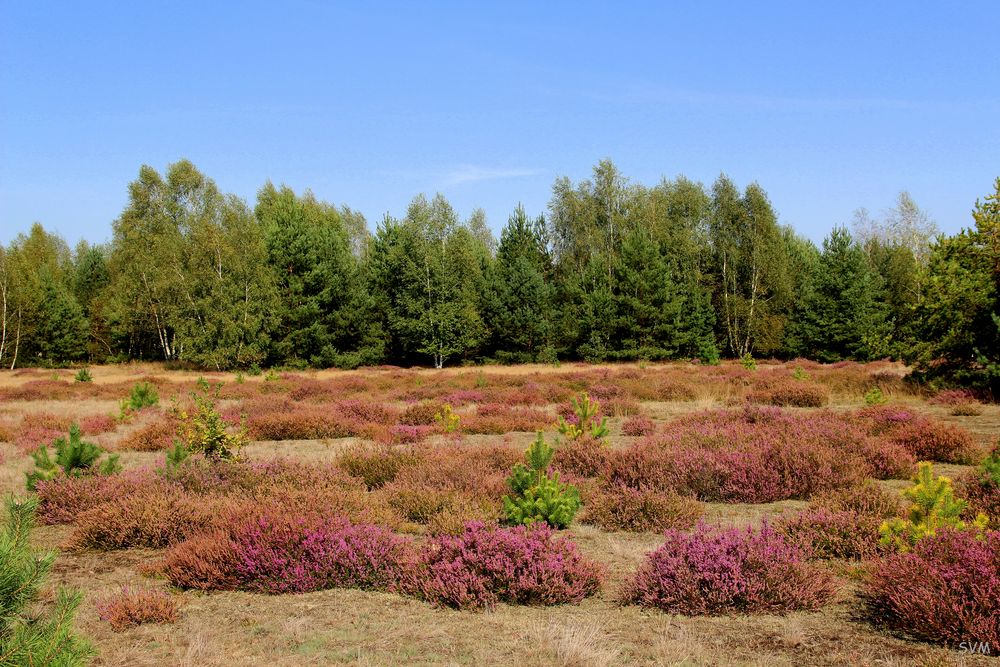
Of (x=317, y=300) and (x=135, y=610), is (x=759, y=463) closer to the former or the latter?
(x=135, y=610)

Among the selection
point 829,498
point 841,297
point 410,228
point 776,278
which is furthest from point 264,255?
point 829,498

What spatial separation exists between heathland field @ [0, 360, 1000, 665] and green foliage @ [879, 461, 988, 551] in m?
0.02

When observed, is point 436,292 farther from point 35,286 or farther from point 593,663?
point 593,663

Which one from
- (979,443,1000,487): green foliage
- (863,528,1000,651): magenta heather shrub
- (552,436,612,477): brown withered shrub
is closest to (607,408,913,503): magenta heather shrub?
(552,436,612,477): brown withered shrub

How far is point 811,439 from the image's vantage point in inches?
380

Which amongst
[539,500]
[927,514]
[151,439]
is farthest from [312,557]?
[151,439]

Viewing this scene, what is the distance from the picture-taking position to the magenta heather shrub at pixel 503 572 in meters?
5.07

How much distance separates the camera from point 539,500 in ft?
22.1

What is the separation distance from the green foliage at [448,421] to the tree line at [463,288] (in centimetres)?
2852

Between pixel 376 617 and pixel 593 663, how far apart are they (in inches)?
67.7

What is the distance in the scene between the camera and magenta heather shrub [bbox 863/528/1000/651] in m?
4.08

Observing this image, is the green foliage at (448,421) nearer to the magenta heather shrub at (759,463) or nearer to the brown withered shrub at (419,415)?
the brown withered shrub at (419,415)

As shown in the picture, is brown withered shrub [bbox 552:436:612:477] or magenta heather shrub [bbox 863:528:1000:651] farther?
brown withered shrub [bbox 552:436:612:477]

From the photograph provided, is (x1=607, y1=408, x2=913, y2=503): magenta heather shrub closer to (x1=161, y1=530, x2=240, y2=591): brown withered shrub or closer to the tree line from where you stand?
(x1=161, y1=530, x2=240, y2=591): brown withered shrub
